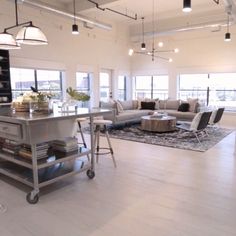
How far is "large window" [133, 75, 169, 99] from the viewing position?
396 inches

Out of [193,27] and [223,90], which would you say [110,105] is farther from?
[223,90]

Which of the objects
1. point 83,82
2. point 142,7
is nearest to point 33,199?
point 83,82

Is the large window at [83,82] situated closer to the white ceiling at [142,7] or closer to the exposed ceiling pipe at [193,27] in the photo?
the white ceiling at [142,7]

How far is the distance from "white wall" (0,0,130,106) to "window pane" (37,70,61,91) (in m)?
0.28

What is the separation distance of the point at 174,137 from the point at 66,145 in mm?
3677

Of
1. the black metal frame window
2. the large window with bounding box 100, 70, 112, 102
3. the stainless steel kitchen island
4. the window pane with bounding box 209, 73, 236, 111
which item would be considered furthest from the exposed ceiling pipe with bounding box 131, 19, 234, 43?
the stainless steel kitchen island

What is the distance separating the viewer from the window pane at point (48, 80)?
7238mm

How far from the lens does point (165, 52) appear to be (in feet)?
31.6

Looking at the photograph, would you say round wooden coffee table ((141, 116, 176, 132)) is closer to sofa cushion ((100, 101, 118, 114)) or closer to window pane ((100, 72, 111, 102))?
sofa cushion ((100, 101, 118, 114))

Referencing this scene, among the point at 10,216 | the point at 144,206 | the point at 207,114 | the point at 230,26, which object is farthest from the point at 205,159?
the point at 230,26

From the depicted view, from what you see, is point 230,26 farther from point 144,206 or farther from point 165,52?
point 144,206

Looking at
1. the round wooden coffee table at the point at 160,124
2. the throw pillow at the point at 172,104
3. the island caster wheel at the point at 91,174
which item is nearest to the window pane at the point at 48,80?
the round wooden coffee table at the point at 160,124

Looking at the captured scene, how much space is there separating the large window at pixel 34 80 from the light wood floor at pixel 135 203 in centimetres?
369

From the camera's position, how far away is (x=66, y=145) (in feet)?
10.7
